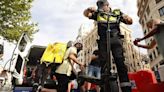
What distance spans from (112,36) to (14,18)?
11.8 metres

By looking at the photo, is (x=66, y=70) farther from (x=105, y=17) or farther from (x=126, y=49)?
(x=126, y=49)

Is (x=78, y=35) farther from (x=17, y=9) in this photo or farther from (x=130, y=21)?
(x=130, y=21)

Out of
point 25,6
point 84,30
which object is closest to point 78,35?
point 84,30

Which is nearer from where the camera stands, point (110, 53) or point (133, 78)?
point (110, 53)

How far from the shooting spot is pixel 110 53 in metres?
3.30

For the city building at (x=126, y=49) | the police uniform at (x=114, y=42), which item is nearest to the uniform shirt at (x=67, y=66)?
the police uniform at (x=114, y=42)

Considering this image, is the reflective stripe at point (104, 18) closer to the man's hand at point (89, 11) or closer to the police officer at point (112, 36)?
the police officer at point (112, 36)

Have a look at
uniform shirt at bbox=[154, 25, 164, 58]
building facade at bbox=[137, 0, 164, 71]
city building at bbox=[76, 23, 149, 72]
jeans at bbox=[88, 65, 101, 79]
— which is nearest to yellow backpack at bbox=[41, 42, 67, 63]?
jeans at bbox=[88, 65, 101, 79]

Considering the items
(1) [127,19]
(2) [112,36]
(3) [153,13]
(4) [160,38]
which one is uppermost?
(3) [153,13]

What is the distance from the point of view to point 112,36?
3.55 m

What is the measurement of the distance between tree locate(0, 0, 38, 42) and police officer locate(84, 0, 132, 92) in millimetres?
10476

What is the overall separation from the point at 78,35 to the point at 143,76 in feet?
328

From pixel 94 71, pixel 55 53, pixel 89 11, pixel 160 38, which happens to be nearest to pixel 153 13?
pixel 55 53

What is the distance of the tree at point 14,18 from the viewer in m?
13.6
